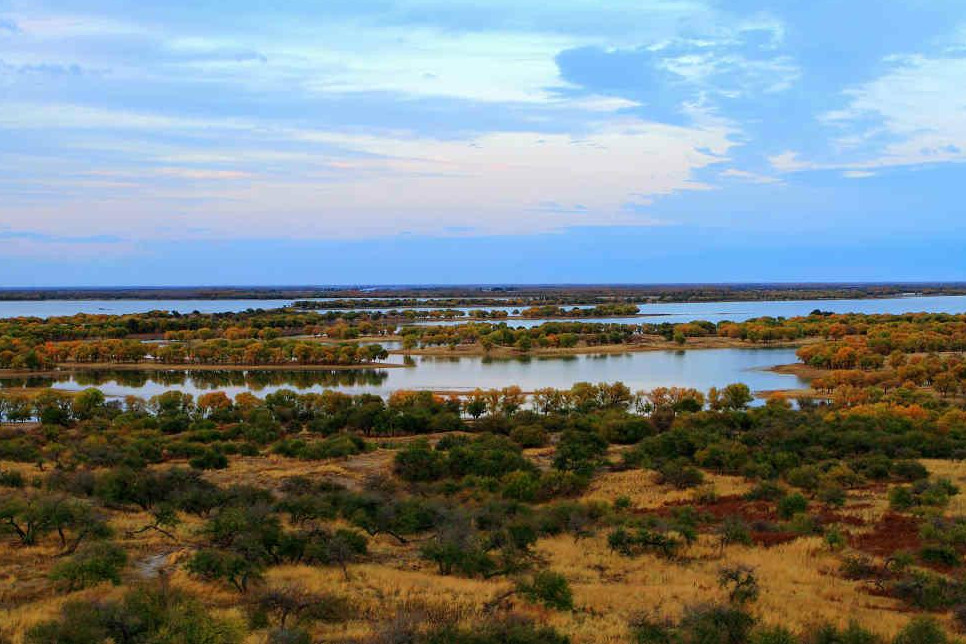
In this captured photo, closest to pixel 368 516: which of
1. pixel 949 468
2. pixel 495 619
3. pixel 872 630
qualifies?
pixel 495 619

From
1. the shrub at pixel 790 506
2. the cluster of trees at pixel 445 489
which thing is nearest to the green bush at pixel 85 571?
the cluster of trees at pixel 445 489

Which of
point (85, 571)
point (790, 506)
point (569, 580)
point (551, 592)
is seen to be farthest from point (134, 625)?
point (790, 506)

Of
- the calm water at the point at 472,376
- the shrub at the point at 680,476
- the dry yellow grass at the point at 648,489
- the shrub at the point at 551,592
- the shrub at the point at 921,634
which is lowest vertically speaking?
the calm water at the point at 472,376

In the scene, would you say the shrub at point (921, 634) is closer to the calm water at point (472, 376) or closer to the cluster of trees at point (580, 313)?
the calm water at point (472, 376)

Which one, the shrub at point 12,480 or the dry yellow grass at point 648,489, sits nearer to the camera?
the shrub at point 12,480

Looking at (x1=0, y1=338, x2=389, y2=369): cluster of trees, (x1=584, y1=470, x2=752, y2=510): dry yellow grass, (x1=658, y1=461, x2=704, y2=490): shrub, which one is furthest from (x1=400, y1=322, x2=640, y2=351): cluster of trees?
(x1=658, y1=461, x2=704, y2=490): shrub

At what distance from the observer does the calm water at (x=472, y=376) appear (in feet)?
200

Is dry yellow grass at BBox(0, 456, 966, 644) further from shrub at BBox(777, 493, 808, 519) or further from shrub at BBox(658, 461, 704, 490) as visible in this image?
shrub at BBox(658, 461, 704, 490)

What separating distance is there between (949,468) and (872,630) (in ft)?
55.4

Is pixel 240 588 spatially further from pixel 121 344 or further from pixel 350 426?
pixel 121 344

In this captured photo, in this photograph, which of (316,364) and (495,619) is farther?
(316,364)

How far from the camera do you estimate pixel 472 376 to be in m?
66.4

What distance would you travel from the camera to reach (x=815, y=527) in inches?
780

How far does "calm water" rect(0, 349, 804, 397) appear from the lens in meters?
60.9
